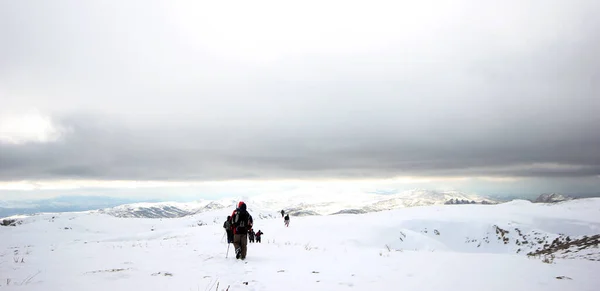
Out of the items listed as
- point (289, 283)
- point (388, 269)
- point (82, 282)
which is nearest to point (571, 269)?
point (388, 269)

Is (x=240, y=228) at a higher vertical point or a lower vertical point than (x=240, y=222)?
lower

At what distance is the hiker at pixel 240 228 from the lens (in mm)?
12805

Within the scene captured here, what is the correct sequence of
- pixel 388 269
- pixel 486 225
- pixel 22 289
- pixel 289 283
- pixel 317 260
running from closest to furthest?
pixel 22 289 → pixel 289 283 → pixel 388 269 → pixel 317 260 → pixel 486 225

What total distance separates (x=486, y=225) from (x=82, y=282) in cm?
4406

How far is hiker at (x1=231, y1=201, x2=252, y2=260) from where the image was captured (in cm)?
1280

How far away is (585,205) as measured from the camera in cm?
4697

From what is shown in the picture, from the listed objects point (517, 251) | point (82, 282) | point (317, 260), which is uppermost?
point (82, 282)

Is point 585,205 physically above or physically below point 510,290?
below

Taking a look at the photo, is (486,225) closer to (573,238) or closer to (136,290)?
(573,238)

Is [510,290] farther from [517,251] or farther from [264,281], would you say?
[517,251]

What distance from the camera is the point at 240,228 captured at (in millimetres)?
12812

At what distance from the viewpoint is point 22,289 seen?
7.61 metres

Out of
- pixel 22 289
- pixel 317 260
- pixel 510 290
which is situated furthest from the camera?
pixel 317 260

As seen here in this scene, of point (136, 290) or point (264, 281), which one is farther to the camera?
point (264, 281)
